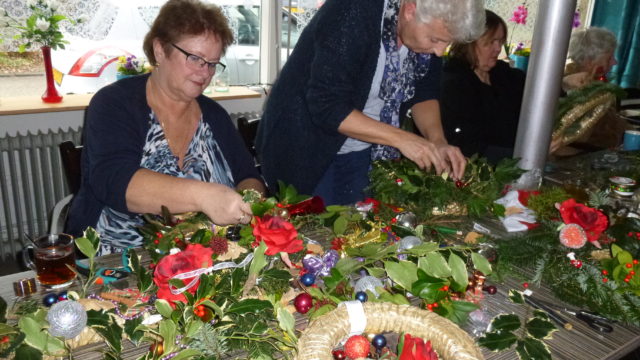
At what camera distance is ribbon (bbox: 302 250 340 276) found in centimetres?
126

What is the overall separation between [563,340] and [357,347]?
0.51m

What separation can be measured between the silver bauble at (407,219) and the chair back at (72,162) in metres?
1.27

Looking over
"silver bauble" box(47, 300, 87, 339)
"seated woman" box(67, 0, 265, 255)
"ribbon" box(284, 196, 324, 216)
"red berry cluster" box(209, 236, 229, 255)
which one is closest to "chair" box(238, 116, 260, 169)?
"seated woman" box(67, 0, 265, 255)

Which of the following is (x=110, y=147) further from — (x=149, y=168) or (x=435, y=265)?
(x=435, y=265)

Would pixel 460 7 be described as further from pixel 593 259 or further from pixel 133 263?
pixel 133 263

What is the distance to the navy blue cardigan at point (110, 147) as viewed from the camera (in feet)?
5.22

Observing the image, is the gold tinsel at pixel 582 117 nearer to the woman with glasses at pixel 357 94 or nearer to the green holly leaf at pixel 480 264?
the woman with glasses at pixel 357 94

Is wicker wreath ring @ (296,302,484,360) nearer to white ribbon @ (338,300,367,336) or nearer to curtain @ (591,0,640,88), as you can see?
white ribbon @ (338,300,367,336)

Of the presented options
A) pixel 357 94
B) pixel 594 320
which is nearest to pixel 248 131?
pixel 357 94

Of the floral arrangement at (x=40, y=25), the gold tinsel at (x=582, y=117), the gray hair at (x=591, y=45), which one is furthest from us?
the gray hair at (x=591, y=45)

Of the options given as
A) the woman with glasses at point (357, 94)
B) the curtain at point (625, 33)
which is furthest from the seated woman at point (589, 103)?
the curtain at point (625, 33)

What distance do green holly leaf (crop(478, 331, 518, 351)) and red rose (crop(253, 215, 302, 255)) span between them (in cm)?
47

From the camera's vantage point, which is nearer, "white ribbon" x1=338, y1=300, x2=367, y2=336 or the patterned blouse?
"white ribbon" x1=338, y1=300, x2=367, y2=336

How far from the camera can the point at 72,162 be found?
199 cm
